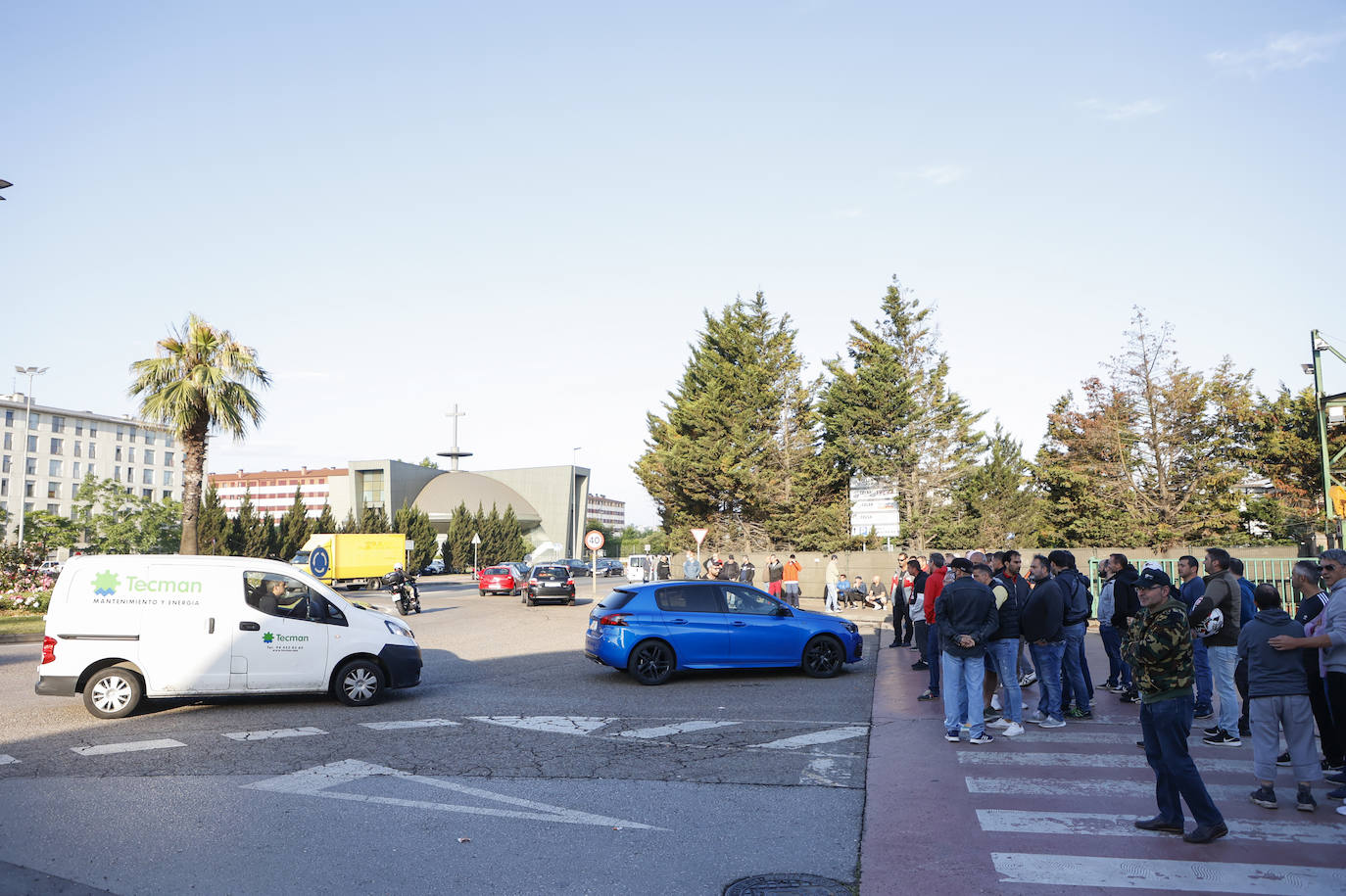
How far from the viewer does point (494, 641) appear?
19812 millimetres

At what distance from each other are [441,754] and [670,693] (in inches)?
172

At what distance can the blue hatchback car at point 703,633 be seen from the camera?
513 inches

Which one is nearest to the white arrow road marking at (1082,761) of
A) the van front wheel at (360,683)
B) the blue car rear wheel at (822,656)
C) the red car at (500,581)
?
the blue car rear wheel at (822,656)

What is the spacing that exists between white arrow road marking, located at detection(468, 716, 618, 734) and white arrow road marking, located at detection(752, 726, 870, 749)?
194 cm

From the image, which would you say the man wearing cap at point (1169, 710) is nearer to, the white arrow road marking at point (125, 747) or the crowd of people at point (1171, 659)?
the crowd of people at point (1171, 659)

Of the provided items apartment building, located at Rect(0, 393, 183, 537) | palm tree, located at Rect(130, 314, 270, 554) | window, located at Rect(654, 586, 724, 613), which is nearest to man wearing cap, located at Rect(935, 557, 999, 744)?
window, located at Rect(654, 586, 724, 613)

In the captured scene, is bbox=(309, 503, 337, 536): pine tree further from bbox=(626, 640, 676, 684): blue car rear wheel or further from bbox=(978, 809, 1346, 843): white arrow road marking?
bbox=(978, 809, 1346, 843): white arrow road marking

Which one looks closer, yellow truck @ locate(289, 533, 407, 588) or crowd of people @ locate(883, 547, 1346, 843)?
crowd of people @ locate(883, 547, 1346, 843)

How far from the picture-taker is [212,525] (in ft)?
179

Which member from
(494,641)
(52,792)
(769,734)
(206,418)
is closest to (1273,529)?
(494,641)

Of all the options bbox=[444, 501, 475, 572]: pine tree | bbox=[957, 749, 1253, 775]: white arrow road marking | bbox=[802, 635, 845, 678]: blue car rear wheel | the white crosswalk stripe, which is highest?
bbox=[444, 501, 475, 572]: pine tree

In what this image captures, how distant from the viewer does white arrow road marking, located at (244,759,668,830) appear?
6504 mm

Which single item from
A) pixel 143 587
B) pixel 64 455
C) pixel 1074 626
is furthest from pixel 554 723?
pixel 64 455

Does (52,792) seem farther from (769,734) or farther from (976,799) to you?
(976,799)
